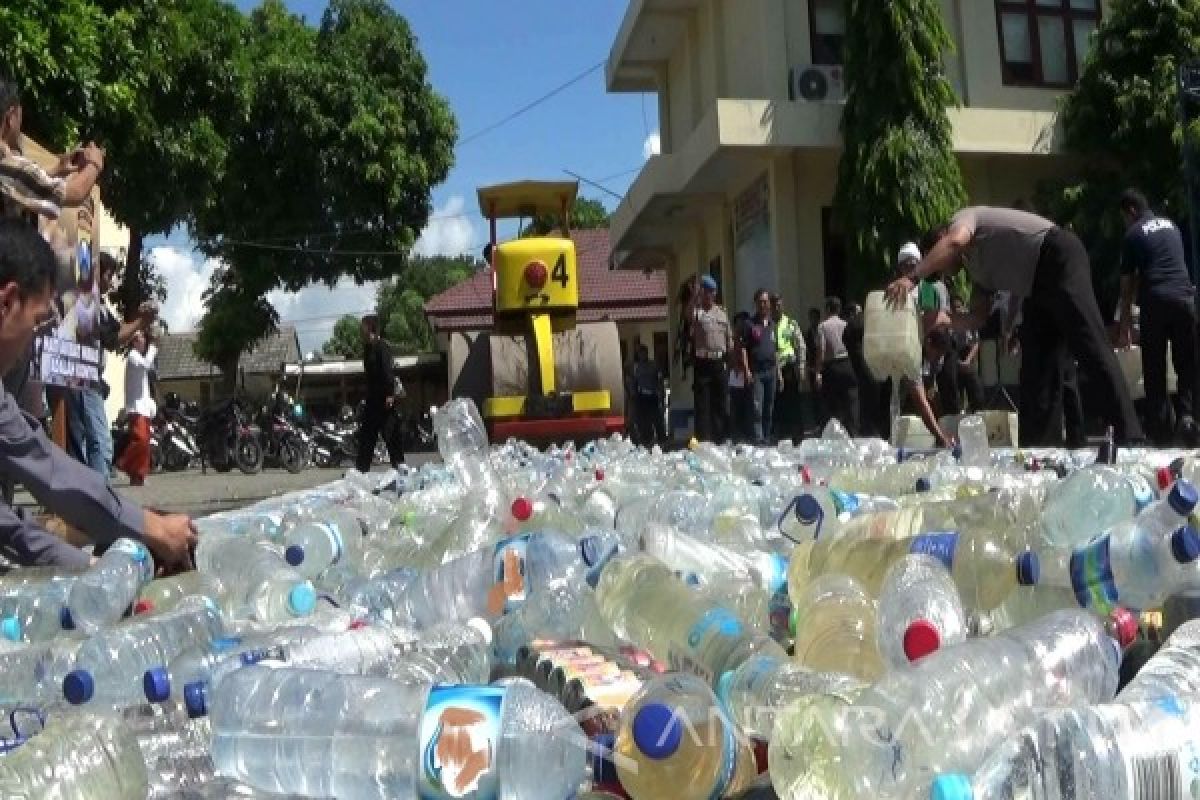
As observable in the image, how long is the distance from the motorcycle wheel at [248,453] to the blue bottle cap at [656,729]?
1685 centimetres

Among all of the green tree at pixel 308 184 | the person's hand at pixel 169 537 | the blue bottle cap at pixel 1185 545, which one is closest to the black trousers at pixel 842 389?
the person's hand at pixel 169 537

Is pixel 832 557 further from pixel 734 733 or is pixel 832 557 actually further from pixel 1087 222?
pixel 1087 222

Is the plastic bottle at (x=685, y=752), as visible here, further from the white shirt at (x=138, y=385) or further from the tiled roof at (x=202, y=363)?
the tiled roof at (x=202, y=363)

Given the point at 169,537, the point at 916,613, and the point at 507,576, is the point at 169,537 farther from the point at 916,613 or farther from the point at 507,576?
the point at 916,613

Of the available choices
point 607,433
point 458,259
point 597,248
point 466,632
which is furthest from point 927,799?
point 458,259

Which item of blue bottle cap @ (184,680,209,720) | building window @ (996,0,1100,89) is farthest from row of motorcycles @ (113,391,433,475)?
blue bottle cap @ (184,680,209,720)

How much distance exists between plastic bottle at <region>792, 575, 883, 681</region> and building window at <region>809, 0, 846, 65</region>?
16083 millimetres

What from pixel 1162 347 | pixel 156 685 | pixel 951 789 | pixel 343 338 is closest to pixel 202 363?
pixel 343 338

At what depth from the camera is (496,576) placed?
11.2 ft

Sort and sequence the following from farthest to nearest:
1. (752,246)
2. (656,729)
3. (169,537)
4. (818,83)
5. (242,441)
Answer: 1. (752,246)
2. (242,441)
3. (818,83)
4. (169,537)
5. (656,729)

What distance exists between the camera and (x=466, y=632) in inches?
110

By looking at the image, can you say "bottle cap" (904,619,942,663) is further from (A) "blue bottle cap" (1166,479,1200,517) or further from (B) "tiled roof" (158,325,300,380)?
(B) "tiled roof" (158,325,300,380)

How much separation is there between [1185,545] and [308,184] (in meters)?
25.9

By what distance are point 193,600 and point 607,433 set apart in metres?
7.25
